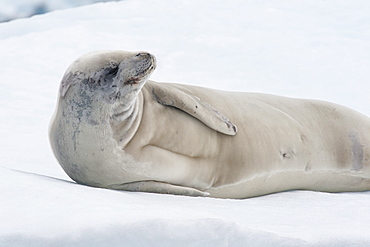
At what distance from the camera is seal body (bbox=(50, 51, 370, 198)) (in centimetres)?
230

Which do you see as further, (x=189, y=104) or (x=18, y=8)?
(x=18, y=8)

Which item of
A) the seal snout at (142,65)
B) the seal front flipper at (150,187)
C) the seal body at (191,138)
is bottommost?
the seal front flipper at (150,187)

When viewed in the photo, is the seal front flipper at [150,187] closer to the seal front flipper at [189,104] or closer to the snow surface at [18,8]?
the seal front flipper at [189,104]

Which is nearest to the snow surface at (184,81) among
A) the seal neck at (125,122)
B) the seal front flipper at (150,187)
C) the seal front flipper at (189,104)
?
the seal front flipper at (150,187)

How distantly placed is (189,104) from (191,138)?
5.7 inches

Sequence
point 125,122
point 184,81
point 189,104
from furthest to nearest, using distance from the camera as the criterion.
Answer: point 184,81
point 189,104
point 125,122

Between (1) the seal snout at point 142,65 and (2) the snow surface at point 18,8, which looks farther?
(2) the snow surface at point 18,8

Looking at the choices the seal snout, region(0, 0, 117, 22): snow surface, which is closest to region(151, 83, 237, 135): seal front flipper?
the seal snout

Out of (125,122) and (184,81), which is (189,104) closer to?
(125,122)

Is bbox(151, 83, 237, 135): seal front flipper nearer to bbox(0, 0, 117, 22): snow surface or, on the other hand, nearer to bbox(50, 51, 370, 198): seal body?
bbox(50, 51, 370, 198): seal body

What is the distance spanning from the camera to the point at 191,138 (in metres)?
2.56

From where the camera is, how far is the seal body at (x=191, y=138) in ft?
7.56

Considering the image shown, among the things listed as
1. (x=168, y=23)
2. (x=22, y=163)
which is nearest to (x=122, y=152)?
(x=22, y=163)

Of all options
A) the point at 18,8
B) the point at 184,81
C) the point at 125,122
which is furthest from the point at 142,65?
the point at 18,8
